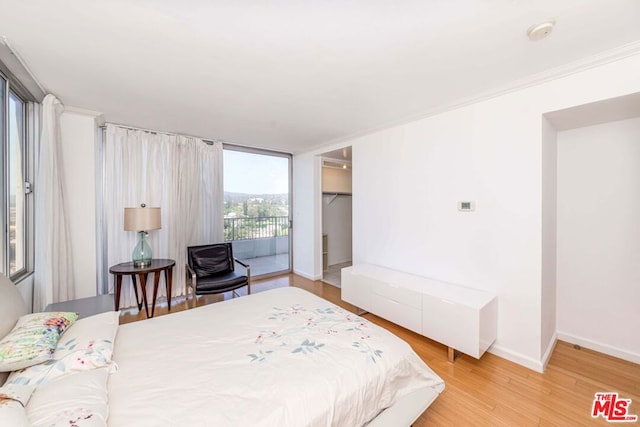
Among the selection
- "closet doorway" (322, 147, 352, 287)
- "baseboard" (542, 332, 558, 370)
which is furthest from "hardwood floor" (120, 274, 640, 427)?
"closet doorway" (322, 147, 352, 287)

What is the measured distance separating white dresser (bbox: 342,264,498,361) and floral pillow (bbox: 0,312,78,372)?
8.33 feet

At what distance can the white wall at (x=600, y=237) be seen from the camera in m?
2.17

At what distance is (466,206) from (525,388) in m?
1.55

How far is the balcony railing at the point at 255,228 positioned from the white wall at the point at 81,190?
70.2 inches

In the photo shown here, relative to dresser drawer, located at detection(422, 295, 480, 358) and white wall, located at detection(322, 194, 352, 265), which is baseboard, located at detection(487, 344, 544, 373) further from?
white wall, located at detection(322, 194, 352, 265)

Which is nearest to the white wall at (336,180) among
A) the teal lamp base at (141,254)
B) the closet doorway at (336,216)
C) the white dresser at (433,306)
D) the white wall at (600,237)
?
the closet doorway at (336,216)

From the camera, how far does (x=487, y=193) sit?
2.37 meters

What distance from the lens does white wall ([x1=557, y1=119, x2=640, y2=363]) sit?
217 cm

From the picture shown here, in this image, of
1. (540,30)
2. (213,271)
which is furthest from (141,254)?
(540,30)

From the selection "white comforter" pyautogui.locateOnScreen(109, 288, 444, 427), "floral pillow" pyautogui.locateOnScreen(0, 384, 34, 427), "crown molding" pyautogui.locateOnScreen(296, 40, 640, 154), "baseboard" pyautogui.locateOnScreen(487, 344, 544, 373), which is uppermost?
"crown molding" pyautogui.locateOnScreen(296, 40, 640, 154)

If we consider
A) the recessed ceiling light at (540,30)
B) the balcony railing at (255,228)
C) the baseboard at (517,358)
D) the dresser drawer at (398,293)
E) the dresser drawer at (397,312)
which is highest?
the recessed ceiling light at (540,30)

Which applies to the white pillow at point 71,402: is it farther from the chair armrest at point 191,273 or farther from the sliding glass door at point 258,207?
the sliding glass door at point 258,207

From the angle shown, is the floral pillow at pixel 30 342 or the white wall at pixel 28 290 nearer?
the floral pillow at pixel 30 342

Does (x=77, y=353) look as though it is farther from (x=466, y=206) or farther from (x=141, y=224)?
(x=466, y=206)
